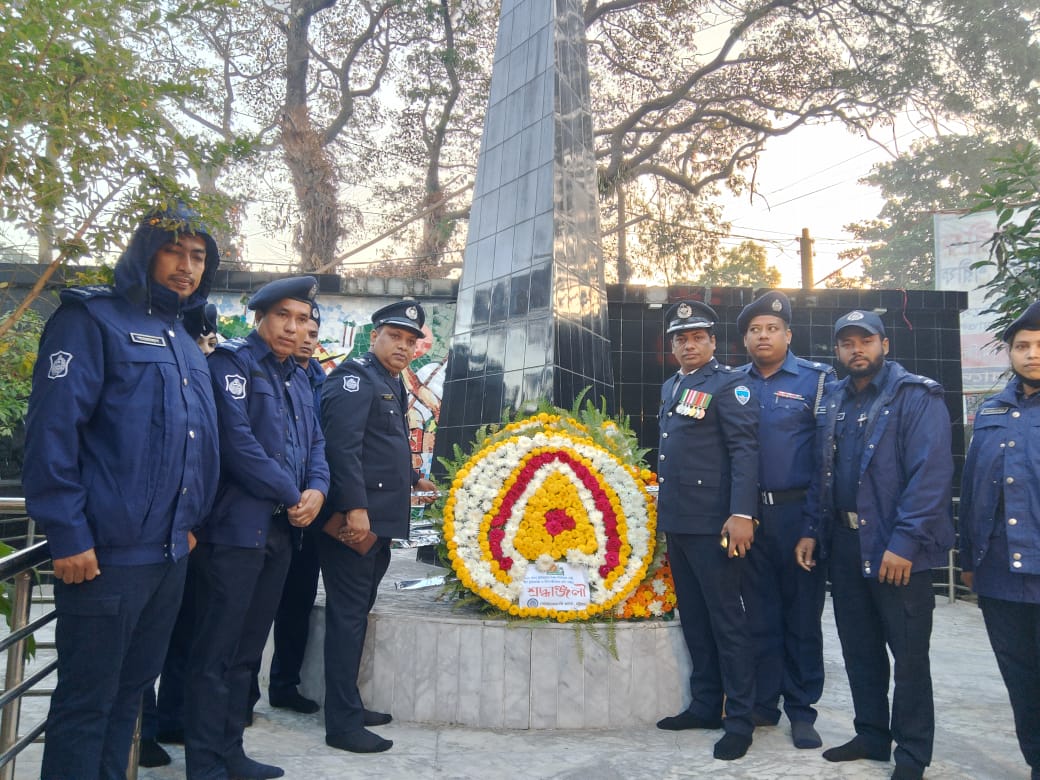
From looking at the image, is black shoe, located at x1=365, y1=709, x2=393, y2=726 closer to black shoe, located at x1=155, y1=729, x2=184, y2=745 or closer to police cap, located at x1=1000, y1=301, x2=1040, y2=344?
black shoe, located at x1=155, y1=729, x2=184, y2=745

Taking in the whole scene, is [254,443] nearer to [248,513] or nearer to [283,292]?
[248,513]

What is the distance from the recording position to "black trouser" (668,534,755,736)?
3377 mm

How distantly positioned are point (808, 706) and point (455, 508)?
177 cm

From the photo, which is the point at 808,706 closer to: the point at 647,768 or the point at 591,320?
the point at 647,768

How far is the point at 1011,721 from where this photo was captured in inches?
150

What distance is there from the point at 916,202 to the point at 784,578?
26.2 meters

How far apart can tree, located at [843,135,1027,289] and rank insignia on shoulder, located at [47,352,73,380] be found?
19.8 metres

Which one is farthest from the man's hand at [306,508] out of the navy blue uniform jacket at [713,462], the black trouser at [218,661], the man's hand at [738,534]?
the man's hand at [738,534]

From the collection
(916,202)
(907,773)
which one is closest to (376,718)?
(907,773)

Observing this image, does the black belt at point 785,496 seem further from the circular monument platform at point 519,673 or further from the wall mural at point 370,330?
the wall mural at point 370,330

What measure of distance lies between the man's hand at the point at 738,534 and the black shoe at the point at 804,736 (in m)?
0.77

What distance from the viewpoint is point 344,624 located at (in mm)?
3373

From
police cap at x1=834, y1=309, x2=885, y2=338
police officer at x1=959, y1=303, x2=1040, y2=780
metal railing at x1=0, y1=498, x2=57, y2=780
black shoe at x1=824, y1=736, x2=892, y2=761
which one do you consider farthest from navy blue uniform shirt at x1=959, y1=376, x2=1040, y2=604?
metal railing at x1=0, y1=498, x2=57, y2=780

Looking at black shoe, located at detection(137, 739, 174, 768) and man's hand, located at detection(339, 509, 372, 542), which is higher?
man's hand, located at detection(339, 509, 372, 542)
